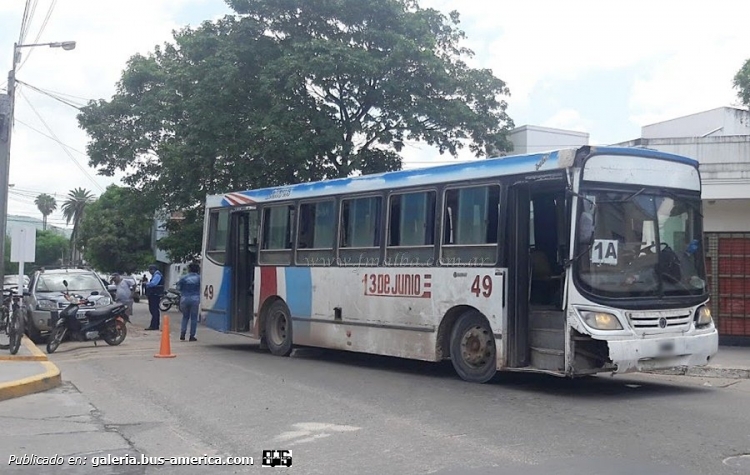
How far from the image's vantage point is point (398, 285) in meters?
12.6

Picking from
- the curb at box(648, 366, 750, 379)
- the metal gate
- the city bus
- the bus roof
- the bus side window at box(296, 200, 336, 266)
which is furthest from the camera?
the metal gate

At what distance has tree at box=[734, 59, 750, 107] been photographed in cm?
2797

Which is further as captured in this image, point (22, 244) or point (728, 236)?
point (22, 244)

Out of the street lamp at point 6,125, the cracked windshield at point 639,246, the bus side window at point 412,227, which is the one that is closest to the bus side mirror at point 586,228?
the cracked windshield at point 639,246

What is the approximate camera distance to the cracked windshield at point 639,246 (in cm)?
995

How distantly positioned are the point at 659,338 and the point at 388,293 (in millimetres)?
4206

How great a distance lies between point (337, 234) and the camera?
14.0 metres

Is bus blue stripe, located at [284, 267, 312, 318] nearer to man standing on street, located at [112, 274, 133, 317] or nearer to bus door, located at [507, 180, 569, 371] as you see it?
bus door, located at [507, 180, 569, 371]

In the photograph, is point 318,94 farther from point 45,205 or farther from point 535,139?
point 45,205

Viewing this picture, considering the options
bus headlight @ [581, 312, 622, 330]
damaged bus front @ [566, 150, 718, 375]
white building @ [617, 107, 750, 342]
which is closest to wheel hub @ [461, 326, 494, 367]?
damaged bus front @ [566, 150, 718, 375]

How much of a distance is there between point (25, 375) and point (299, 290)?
15.8 feet

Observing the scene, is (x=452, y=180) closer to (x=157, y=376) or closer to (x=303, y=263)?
(x=303, y=263)

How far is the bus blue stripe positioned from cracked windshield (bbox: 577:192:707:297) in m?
5.94

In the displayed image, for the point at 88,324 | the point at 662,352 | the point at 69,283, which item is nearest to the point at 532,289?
the point at 662,352
